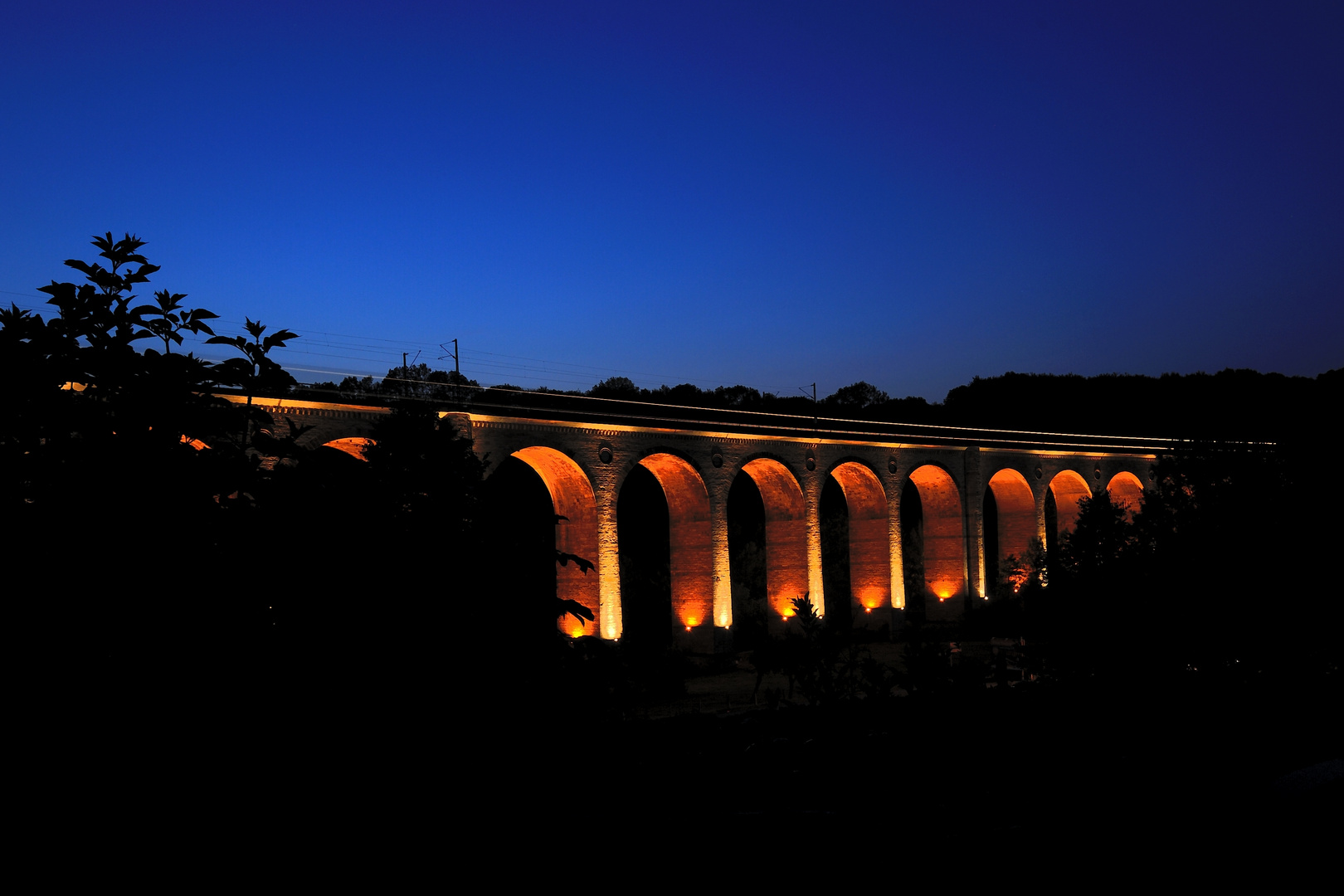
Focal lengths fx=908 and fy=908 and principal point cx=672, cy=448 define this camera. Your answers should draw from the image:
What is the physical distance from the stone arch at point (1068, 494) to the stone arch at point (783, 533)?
1208 cm

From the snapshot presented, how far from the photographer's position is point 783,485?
80.0 ft

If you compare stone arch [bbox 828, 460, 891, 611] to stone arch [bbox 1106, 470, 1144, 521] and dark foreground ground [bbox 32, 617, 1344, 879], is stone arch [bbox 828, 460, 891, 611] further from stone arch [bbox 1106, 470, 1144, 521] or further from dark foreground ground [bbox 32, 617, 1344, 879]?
dark foreground ground [bbox 32, 617, 1344, 879]

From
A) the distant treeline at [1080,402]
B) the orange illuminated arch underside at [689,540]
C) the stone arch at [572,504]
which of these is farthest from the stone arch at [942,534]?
the distant treeline at [1080,402]

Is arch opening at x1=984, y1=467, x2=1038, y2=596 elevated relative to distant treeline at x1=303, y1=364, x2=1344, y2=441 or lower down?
lower down

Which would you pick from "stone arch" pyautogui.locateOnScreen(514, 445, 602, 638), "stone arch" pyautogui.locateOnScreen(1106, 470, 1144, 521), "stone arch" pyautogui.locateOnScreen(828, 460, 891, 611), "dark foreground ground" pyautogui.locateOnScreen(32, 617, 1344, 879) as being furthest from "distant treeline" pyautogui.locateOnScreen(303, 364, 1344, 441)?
"dark foreground ground" pyautogui.locateOnScreen(32, 617, 1344, 879)

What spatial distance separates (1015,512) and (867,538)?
7297 mm

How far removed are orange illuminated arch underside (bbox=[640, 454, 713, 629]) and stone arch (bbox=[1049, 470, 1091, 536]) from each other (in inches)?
605

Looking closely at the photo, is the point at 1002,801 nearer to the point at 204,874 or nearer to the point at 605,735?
the point at 605,735

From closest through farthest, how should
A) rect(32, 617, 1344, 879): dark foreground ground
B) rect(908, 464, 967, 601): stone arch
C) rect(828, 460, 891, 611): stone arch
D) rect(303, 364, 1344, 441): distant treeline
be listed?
rect(32, 617, 1344, 879): dark foreground ground < rect(828, 460, 891, 611): stone arch < rect(908, 464, 967, 601): stone arch < rect(303, 364, 1344, 441): distant treeline

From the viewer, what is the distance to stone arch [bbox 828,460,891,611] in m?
26.2

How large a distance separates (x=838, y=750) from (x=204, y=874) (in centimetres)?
373

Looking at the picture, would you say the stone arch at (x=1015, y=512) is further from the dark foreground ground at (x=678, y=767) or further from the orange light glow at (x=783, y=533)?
the dark foreground ground at (x=678, y=767)

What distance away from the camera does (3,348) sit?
7.88 ft

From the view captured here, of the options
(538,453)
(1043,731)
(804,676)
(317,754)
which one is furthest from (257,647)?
(538,453)
